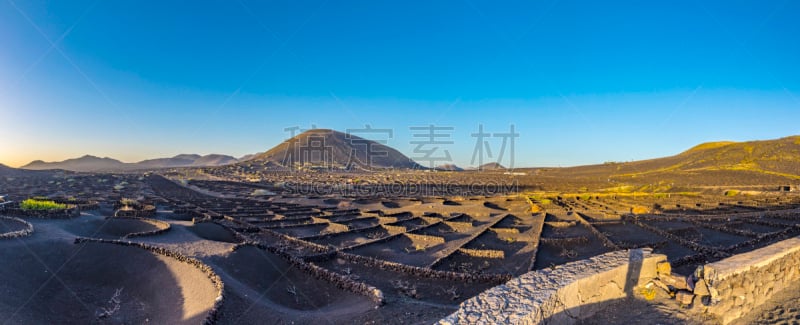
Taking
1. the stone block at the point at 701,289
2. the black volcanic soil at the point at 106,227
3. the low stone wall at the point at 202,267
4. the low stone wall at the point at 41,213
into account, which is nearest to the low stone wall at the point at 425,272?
the stone block at the point at 701,289

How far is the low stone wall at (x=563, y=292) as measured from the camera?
551 centimetres

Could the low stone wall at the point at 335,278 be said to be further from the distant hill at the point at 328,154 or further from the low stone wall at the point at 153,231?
the distant hill at the point at 328,154

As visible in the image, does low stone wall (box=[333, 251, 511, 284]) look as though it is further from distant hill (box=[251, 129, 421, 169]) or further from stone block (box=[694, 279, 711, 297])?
distant hill (box=[251, 129, 421, 169])

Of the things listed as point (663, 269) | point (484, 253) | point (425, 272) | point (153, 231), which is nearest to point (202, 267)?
point (153, 231)

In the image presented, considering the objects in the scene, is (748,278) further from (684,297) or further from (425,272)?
(425,272)

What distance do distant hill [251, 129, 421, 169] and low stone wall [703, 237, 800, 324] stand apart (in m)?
127

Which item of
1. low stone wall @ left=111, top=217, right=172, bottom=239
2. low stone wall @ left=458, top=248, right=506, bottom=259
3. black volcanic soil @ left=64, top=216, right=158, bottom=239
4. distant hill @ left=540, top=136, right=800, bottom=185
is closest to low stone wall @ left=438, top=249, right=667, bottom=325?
low stone wall @ left=458, top=248, right=506, bottom=259

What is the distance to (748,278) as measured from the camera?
7832 mm

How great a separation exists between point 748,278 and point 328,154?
482ft

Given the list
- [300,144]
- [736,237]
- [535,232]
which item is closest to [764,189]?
[736,237]

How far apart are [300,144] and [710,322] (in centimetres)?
16337

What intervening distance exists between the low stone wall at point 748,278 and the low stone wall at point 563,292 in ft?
3.62

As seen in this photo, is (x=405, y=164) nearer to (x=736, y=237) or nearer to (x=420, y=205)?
(x=420, y=205)

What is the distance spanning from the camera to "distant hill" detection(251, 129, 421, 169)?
140 m
